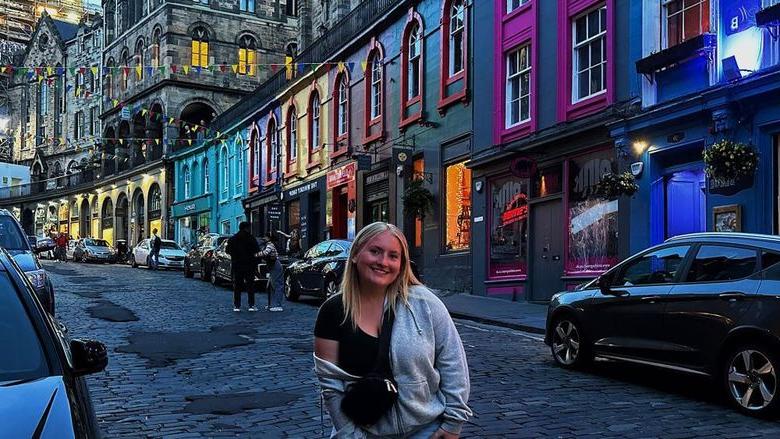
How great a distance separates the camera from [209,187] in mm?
46156

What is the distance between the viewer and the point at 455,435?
9.37ft

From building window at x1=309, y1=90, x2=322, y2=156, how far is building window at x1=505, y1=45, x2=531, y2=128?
13.7m

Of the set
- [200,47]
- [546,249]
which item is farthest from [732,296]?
[200,47]

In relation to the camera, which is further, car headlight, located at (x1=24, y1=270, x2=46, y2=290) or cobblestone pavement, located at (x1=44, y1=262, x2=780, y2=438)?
car headlight, located at (x1=24, y1=270, x2=46, y2=290)

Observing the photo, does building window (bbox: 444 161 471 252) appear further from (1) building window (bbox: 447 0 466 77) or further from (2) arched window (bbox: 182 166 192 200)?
(2) arched window (bbox: 182 166 192 200)

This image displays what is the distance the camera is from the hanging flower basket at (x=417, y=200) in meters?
22.2

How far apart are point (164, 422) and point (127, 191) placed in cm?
5557

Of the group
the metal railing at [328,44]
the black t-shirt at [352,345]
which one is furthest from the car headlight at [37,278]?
the metal railing at [328,44]

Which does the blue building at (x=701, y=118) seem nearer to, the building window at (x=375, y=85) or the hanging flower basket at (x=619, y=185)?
the hanging flower basket at (x=619, y=185)

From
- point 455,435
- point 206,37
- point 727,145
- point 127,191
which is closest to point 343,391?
point 455,435

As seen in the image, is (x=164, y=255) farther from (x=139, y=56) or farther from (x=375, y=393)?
(x=375, y=393)

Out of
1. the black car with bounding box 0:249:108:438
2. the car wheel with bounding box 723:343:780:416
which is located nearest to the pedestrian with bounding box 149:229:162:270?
the car wheel with bounding box 723:343:780:416

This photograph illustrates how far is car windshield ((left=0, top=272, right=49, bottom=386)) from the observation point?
3.37m

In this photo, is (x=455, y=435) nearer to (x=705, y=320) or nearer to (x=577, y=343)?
(x=705, y=320)
